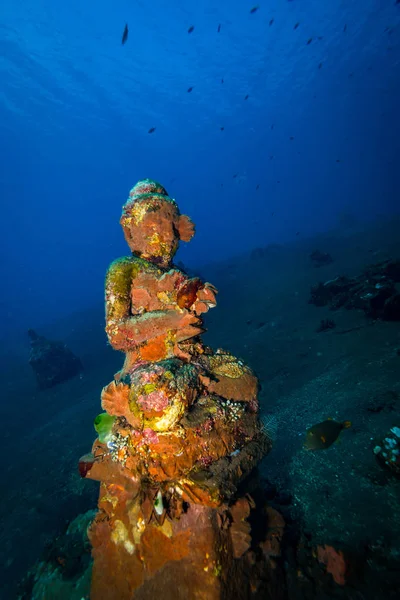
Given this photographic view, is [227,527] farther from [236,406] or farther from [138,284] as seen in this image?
[138,284]

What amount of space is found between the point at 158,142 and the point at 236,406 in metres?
105

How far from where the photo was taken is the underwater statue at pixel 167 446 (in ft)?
7.36

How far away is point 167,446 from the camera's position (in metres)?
2.40

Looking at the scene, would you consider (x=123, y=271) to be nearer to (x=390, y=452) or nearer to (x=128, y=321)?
(x=128, y=321)

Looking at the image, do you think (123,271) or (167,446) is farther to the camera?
(123,271)

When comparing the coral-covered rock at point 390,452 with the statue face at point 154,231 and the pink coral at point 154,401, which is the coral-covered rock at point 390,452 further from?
the statue face at point 154,231

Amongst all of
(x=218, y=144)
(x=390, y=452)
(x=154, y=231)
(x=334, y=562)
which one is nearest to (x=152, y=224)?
(x=154, y=231)

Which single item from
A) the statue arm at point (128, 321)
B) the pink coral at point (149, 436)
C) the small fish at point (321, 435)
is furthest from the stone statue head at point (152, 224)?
the small fish at point (321, 435)

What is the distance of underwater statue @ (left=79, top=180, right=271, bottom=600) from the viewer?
88.3 inches

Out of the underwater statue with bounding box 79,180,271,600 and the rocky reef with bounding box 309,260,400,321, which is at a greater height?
the underwater statue with bounding box 79,180,271,600

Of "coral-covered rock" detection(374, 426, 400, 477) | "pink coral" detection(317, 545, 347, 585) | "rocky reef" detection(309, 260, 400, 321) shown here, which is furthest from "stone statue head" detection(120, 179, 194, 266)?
"rocky reef" detection(309, 260, 400, 321)

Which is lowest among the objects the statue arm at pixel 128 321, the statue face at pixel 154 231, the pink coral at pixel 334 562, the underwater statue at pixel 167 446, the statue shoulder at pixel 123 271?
the pink coral at pixel 334 562

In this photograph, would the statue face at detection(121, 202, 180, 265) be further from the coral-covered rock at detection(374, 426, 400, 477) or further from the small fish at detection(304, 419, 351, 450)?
the coral-covered rock at detection(374, 426, 400, 477)

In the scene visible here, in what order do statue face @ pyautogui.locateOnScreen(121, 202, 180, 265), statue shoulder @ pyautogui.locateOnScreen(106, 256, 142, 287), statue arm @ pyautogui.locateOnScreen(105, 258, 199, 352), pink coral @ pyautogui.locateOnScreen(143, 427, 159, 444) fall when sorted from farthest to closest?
statue face @ pyautogui.locateOnScreen(121, 202, 180, 265), statue shoulder @ pyautogui.locateOnScreen(106, 256, 142, 287), statue arm @ pyautogui.locateOnScreen(105, 258, 199, 352), pink coral @ pyautogui.locateOnScreen(143, 427, 159, 444)
